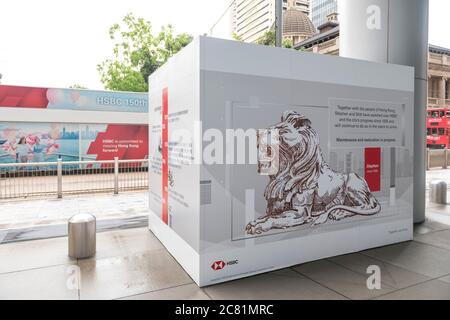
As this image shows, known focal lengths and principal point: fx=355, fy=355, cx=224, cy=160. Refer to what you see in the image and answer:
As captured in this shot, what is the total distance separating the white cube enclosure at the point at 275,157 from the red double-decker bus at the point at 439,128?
24.9 metres

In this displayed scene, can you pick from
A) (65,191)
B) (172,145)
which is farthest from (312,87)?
(65,191)

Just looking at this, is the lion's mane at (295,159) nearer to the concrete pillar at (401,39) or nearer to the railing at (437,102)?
the concrete pillar at (401,39)

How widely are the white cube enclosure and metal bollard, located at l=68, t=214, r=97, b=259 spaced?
1165 mm

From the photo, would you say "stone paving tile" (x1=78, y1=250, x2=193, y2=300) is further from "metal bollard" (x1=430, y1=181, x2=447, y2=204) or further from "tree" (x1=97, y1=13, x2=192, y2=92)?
"tree" (x1=97, y1=13, x2=192, y2=92)

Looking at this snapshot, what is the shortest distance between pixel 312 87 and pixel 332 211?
187cm

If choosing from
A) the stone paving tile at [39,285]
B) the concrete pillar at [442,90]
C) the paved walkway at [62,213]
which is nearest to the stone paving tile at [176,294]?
the stone paving tile at [39,285]

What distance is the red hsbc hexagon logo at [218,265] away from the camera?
14.6 feet

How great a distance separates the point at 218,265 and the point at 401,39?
5959 mm

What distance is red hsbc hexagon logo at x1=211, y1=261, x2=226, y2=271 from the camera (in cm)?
444

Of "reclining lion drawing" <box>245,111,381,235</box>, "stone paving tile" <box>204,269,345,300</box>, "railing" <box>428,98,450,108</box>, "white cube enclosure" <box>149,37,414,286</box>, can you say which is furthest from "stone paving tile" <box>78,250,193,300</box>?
"railing" <box>428,98,450,108</box>

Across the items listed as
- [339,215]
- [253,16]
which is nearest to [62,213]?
[339,215]

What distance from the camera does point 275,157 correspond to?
15.9ft

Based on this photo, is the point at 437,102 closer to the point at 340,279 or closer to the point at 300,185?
the point at 300,185
